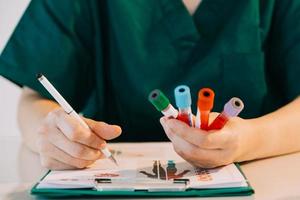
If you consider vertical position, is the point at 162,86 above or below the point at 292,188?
above

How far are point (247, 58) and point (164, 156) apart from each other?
9.6 inches

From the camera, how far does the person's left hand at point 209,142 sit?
0.54 metres

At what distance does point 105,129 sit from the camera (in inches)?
22.3

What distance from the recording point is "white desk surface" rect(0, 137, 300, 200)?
0.54 metres

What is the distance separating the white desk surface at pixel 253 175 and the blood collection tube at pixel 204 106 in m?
0.09

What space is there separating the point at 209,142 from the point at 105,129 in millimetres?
117

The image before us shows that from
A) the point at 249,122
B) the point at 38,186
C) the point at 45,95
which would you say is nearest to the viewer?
the point at 38,186

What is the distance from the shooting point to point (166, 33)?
81 cm

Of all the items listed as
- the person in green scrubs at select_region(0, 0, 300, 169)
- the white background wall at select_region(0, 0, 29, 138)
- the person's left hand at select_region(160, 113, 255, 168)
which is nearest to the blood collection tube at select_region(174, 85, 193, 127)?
the person's left hand at select_region(160, 113, 255, 168)

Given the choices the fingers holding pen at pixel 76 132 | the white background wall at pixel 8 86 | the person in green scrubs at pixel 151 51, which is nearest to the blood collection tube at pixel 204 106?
the fingers holding pen at pixel 76 132

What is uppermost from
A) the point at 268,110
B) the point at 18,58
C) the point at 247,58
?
the point at 18,58

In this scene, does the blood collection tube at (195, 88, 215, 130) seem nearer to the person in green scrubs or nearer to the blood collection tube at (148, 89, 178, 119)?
the blood collection tube at (148, 89, 178, 119)

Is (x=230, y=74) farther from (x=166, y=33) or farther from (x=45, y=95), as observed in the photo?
(x=45, y=95)

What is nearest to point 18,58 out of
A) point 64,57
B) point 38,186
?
point 64,57
